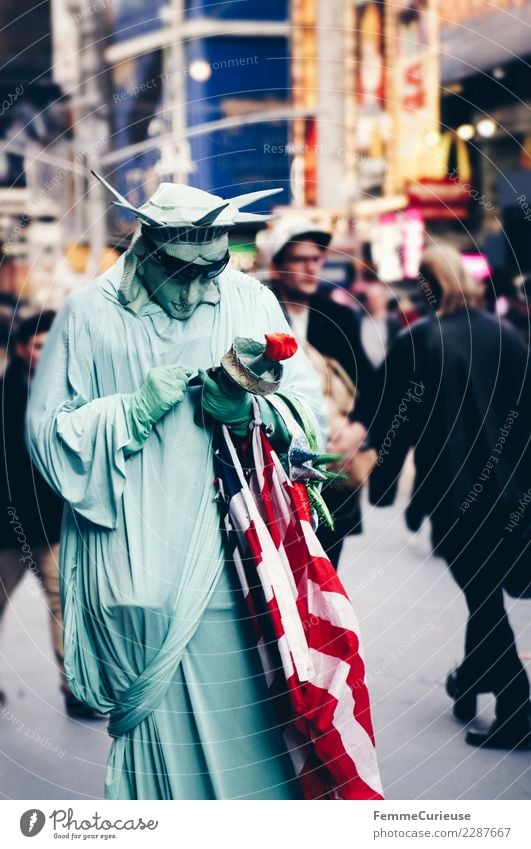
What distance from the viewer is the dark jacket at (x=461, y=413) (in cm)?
597

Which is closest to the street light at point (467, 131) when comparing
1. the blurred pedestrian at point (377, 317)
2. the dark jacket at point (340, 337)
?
the blurred pedestrian at point (377, 317)

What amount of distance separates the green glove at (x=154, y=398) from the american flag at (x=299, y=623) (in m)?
0.20

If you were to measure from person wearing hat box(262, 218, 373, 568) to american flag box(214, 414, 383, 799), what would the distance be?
2158 millimetres

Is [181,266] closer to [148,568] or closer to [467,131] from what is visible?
[148,568]

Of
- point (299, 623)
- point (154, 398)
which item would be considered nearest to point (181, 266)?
point (154, 398)

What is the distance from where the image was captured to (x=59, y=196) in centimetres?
3138

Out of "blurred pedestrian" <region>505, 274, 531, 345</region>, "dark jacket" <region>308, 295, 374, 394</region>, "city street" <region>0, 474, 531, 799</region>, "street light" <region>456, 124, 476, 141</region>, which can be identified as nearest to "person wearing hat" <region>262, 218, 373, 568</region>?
"dark jacket" <region>308, 295, 374, 394</region>

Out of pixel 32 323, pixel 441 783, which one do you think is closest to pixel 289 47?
pixel 32 323

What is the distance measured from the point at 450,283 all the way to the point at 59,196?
1031 inches

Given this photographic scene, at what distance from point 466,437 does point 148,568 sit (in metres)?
2.73

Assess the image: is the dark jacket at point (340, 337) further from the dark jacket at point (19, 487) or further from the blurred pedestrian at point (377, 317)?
the blurred pedestrian at point (377, 317)

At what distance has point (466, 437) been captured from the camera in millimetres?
6051

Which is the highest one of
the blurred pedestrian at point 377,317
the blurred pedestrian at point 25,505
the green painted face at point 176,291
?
the blurred pedestrian at point 377,317
